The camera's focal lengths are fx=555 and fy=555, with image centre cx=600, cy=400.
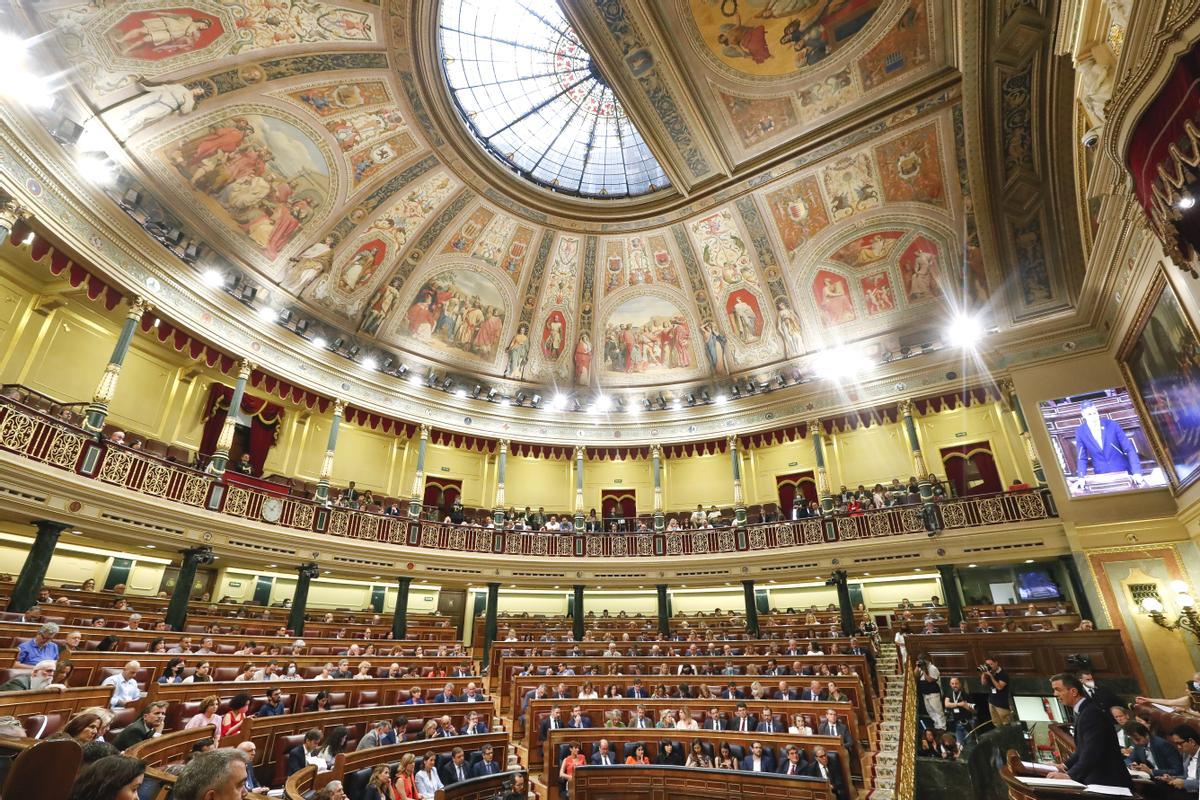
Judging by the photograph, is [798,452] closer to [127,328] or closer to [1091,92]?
[1091,92]

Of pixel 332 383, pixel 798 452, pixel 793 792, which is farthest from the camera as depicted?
pixel 798 452

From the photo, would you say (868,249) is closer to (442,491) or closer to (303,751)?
(442,491)

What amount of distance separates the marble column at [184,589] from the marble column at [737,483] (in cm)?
1331

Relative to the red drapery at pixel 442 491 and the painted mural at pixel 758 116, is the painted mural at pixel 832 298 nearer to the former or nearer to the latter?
the painted mural at pixel 758 116

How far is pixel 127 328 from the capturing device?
37.0 feet

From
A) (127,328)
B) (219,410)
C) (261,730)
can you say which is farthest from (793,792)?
(219,410)

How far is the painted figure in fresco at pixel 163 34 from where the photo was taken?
1030cm

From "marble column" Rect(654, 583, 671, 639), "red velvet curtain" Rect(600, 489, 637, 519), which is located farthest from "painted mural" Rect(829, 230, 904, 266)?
"marble column" Rect(654, 583, 671, 639)

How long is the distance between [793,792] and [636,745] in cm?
224

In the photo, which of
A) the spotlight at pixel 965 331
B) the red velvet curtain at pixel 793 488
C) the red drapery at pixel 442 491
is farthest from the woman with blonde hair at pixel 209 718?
the spotlight at pixel 965 331

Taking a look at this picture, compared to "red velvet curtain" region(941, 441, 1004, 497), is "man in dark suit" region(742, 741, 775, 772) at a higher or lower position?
lower

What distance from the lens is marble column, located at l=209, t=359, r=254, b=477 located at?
1214cm

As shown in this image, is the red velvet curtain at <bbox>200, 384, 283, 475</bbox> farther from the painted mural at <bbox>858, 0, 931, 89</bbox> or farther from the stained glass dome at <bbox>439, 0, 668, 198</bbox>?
the painted mural at <bbox>858, 0, 931, 89</bbox>

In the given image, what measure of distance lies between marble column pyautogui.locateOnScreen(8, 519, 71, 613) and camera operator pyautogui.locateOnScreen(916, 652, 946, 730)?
43.9 feet
